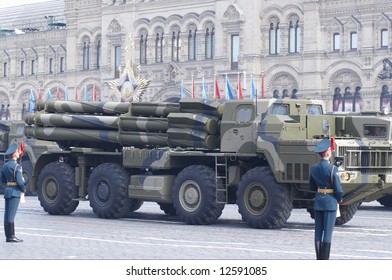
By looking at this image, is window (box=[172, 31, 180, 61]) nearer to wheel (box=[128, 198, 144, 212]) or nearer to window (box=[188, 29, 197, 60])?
window (box=[188, 29, 197, 60])

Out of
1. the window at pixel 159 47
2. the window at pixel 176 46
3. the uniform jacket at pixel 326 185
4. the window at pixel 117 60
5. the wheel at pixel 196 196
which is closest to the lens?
the uniform jacket at pixel 326 185

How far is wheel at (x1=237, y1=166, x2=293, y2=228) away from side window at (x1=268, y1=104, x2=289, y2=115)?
1.31 metres

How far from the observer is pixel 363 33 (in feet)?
201

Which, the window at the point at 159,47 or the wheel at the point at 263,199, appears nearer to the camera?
the wheel at the point at 263,199

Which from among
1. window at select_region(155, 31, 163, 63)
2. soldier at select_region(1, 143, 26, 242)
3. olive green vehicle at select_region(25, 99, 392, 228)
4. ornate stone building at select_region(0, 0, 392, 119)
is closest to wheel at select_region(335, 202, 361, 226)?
olive green vehicle at select_region(25, 99, 392, 228)

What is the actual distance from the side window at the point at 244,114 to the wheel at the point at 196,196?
3.86 feet

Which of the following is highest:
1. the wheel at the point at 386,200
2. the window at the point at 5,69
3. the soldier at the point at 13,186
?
the window at the point at 5,69

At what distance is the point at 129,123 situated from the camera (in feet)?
81.9

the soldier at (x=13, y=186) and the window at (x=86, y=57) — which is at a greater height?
the window at (x=86, y=57)

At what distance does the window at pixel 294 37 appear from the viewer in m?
64.3

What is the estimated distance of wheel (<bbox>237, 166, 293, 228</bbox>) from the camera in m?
21.7

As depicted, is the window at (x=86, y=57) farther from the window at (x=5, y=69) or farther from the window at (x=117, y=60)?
the window at (x=5, y=69)

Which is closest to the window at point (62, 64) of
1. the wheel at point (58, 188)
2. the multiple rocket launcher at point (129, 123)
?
the multiple rocket launcher at point (129, 123)
